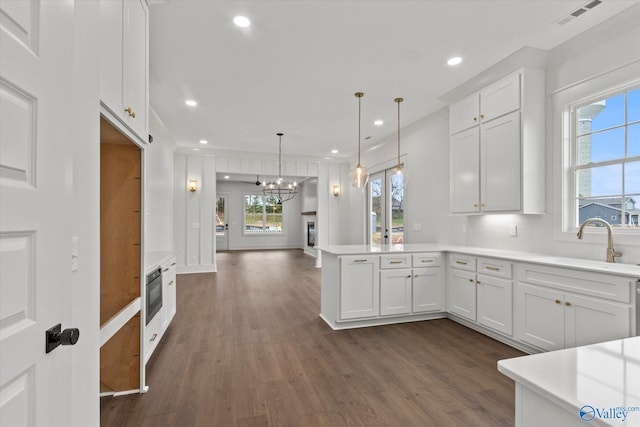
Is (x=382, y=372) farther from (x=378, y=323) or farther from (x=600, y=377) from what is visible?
(x=600, y=377)

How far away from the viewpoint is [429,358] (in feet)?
9.07

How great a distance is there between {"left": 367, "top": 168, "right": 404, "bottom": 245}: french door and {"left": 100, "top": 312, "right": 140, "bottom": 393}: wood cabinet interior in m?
4.60

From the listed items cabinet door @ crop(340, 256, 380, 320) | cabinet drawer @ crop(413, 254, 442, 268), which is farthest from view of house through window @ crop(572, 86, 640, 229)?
cabinet door @ crop(340, 256, 380, 320)

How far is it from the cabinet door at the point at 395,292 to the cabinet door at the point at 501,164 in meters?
1.24

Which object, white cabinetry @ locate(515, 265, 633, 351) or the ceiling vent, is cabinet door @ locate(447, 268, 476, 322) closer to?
white cabinetry @ locate(515, 265, 633, 351)

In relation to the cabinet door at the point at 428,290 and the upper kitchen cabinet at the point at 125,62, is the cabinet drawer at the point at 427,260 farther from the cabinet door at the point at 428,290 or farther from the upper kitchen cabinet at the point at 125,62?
the upper kitchen cabinet at the point at 125,62

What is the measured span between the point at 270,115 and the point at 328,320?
3.21 metres

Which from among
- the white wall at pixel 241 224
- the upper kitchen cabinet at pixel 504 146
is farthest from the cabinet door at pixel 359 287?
the white wall at pixel 241 224

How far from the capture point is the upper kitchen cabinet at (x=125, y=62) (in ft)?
4.98

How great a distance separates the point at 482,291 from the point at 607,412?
9.75 ft

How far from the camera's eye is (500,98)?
3.29 meters

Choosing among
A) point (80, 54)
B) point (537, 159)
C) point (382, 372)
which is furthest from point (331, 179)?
point (80, 54)

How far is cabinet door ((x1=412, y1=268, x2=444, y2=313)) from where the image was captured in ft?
12.3

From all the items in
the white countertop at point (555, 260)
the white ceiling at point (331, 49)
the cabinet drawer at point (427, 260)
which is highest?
the white ceiling at point (331, 49)
